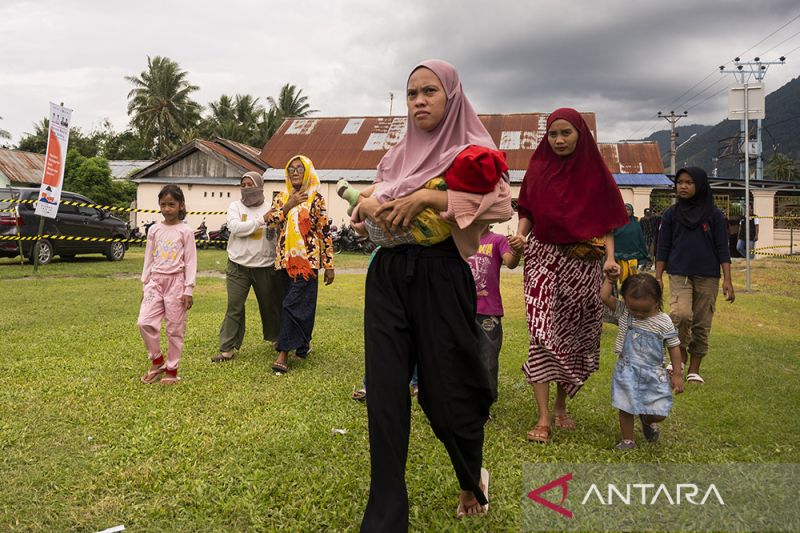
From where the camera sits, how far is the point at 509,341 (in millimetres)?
6941

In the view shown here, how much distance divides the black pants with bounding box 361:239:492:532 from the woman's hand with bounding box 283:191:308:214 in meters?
2.93

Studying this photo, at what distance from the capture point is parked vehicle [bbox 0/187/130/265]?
1323cm

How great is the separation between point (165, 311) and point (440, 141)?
10.6 feet

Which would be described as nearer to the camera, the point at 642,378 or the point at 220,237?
the point at 642,378

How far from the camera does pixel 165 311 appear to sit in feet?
15.8

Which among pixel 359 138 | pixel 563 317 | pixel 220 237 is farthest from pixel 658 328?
pixel 359 138

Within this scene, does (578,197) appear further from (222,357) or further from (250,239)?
(222,357)

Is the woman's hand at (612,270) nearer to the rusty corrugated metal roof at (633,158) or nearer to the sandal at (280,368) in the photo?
the sandal at (280,368)

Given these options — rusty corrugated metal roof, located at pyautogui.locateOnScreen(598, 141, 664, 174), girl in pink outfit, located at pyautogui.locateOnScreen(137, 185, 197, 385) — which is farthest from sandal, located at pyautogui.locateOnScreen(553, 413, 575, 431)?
rusty corrugated metal roof, located at pyautogui.locateOnScreen(598, 141, 664, 174)

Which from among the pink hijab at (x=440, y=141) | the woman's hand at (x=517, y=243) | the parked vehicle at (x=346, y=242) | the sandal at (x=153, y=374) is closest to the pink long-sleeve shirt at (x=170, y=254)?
the sandal at (x=153, y=374)

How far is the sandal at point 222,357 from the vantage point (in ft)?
18.2

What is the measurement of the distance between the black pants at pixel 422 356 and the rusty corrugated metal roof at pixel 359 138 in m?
22.5

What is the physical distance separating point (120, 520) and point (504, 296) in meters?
8.97

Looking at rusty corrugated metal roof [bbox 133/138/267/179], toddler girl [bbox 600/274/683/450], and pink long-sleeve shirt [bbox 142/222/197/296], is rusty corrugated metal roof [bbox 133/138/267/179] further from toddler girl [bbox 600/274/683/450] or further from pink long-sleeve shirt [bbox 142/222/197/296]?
toddler girl [bbox 600/274/683/450]
